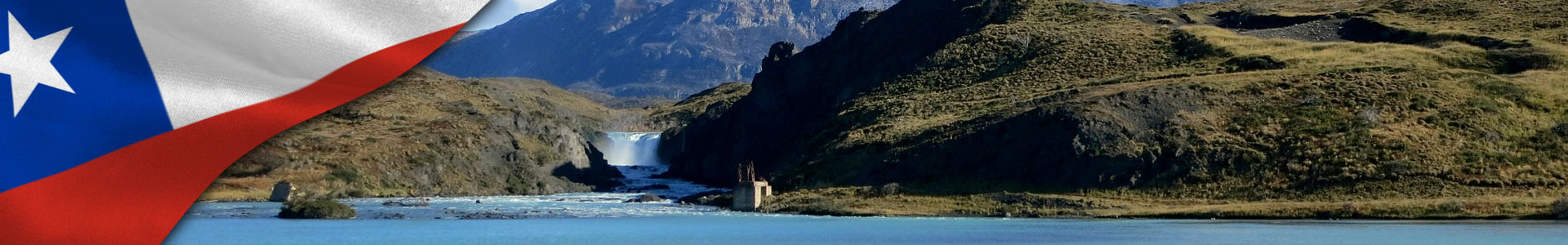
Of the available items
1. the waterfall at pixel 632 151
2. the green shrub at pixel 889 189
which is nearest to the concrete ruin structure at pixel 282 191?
the green shrub at pixel 889 189

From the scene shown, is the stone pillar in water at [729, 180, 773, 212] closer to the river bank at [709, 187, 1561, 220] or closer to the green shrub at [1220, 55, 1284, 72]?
the river bank at [709, 187, 1561, 220]

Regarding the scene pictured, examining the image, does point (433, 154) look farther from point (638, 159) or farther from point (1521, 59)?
point (638, 159)

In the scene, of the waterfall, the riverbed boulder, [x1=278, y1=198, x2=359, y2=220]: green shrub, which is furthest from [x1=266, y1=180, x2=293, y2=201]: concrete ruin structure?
the waterfall

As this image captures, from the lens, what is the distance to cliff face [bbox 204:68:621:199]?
3691 inches

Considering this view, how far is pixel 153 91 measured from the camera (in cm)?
1155

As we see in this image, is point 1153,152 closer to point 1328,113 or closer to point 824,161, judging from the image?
point 1328,113

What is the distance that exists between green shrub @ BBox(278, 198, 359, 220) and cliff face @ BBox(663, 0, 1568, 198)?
96.8 ft

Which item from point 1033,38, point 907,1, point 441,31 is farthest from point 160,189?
point 907,1

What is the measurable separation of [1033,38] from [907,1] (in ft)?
66.0

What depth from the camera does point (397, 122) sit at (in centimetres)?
11050

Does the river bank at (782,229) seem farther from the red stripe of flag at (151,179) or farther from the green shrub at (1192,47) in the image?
the green shrub at (1192,47)

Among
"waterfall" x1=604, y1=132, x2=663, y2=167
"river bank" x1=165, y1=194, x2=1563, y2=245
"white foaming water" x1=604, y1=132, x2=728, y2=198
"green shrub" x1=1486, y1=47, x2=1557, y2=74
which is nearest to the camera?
"river bank" x1=165, y1=194, x2=1563, y2=245

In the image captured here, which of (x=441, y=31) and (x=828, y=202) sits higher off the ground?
(x=441, y=31)

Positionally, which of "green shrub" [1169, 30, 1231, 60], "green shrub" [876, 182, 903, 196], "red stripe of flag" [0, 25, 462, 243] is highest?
"green shrub" [1169, 30, 1231, 60]
